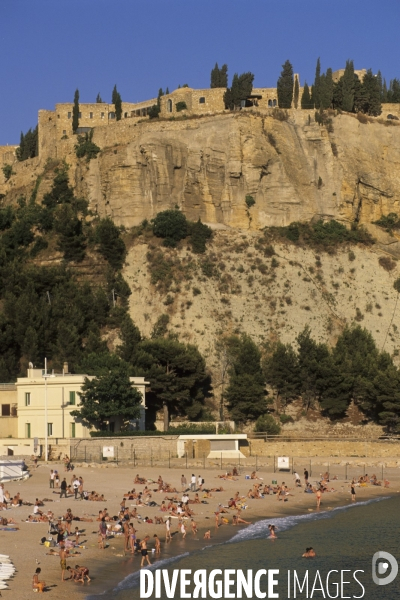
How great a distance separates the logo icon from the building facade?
28.5 m

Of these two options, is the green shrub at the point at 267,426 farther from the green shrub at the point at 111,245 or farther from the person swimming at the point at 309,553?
the person swimming at the point at 309,553

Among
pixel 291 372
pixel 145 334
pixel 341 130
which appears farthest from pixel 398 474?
pixel 341 130

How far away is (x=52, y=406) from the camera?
63.7 meters

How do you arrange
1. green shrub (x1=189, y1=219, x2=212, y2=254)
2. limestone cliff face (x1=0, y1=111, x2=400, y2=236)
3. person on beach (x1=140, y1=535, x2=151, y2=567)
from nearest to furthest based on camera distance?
person on beach (x1=140, y1=535, x2=151, y2=567)
green shrub (x1=189, y1=219, x2=212, y2=254)
limestone cliff face (x1=0, y1=111, x2=400, y2=236)

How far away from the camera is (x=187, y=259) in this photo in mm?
83562

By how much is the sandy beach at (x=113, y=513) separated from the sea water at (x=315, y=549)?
621 mm

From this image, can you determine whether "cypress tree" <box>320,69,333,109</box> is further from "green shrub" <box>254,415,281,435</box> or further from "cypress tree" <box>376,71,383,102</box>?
"green shrub" <box>254,415,281,435</box>

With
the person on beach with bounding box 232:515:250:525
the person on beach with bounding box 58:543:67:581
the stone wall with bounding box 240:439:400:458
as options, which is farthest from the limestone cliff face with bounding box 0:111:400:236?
the person on beach with bounding box 58:543:67:581

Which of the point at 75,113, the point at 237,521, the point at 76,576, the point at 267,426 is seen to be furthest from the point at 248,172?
the point at 76,576

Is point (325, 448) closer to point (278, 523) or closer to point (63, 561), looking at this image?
point (278, 523)

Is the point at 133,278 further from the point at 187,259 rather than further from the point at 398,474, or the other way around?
the point at 398,474

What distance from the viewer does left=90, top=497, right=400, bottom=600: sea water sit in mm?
32250

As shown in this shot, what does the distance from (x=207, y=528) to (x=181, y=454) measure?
1926 cm

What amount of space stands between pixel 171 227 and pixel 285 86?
52.4ft
